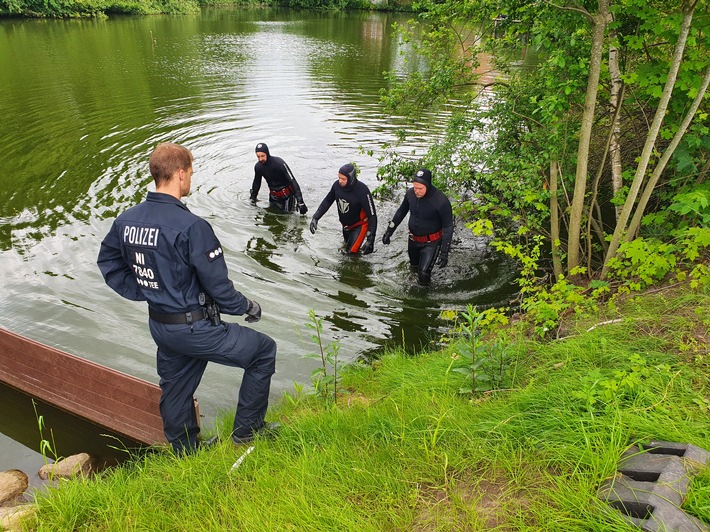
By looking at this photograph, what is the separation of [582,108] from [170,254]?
187 inches

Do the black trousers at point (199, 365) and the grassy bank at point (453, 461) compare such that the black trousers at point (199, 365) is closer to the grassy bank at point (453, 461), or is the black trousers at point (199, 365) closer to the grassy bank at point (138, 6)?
the grassy bank at point (453, 461)

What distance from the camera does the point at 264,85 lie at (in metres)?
19.7

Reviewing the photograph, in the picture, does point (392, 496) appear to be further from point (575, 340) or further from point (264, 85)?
point (264, 85)

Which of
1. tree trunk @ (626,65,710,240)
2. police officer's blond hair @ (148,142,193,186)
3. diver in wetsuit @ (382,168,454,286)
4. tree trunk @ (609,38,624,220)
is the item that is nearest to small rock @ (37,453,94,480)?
police officer's blond hair @ (148,142,193,186)

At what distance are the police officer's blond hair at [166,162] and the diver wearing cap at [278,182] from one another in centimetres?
585

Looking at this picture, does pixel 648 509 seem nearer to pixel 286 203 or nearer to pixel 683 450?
pixel 683 450

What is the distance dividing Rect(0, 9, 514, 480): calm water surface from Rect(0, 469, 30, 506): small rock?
0.34m

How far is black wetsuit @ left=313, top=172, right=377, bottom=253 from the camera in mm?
7176

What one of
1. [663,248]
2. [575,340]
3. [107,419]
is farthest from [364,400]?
[663,248]

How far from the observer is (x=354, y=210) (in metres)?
7.38

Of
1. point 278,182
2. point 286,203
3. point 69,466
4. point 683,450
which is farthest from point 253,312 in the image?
point 286,203

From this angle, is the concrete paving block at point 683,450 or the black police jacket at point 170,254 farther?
the black police jacket at point 170,254

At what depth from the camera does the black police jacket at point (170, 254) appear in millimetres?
2785

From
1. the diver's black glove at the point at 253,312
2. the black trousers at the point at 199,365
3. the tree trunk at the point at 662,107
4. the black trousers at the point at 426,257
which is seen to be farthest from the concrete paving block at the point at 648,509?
the black trousers at the point at 426,257
